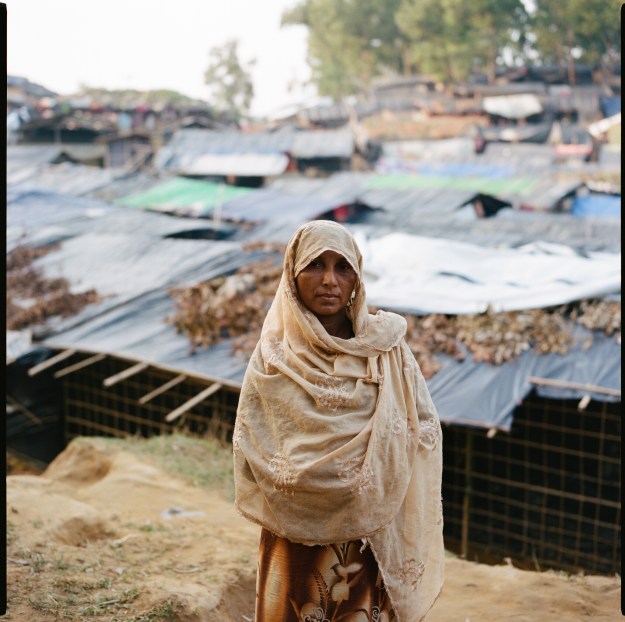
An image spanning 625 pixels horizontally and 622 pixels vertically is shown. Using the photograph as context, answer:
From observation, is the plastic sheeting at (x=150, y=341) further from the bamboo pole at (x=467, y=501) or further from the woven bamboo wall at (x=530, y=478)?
the bamboo pole at (x=467, y=501)

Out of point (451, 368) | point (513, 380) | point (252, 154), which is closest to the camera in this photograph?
point (513, 380)

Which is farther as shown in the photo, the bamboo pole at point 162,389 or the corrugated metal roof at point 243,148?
the corrugated metal roof at point 243,148

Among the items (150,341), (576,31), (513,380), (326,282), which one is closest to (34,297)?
(150,341)

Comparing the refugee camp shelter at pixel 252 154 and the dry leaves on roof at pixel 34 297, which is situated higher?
the refugee camp shelter at pixel 252 154

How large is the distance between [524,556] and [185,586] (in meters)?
4.30

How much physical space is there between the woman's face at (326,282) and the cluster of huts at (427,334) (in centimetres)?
418

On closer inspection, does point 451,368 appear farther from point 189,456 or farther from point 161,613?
point 161,613

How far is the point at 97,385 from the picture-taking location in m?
9.76

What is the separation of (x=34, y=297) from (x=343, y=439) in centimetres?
887

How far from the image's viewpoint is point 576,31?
28.8m

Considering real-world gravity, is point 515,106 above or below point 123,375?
above

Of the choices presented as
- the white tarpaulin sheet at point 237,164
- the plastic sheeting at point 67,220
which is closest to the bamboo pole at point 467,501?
the plastic sheeting at point 67,220

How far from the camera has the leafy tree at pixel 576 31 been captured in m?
27.3

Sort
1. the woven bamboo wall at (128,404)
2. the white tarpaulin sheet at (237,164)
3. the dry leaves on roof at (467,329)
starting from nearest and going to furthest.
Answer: the dry leaves on roof at (467,329), the woven bamboo wall at (128,404), the white tarpaulin sheet at (237,164)
